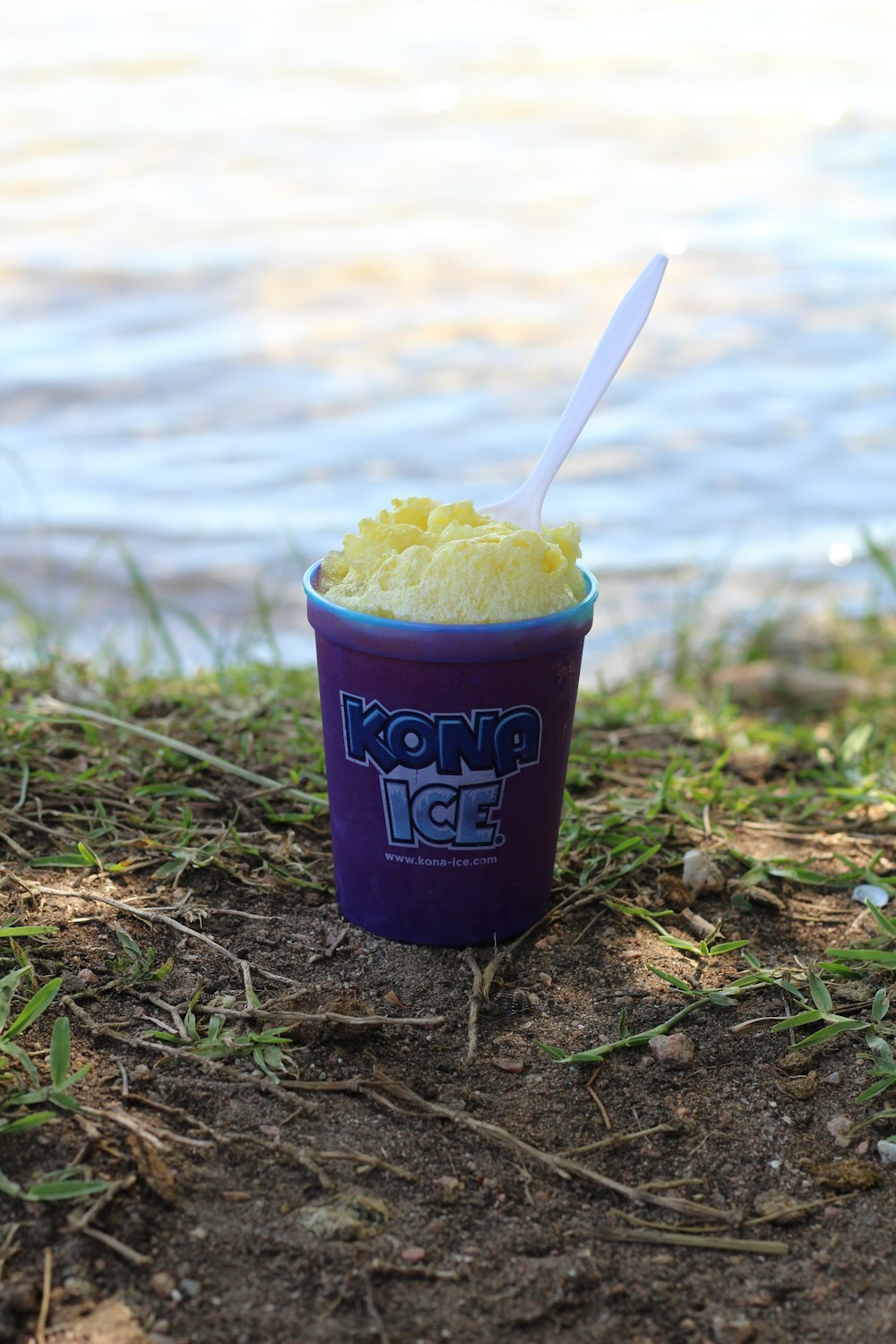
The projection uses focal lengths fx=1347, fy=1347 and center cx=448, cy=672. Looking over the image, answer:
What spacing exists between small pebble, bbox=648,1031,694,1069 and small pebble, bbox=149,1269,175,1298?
1.95 ft

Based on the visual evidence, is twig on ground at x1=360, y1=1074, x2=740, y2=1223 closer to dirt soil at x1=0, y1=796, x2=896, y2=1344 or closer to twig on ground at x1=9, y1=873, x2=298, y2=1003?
dirt soil at x1=0, y1=796, x2=896, y2=1344

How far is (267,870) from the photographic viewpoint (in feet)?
5.98

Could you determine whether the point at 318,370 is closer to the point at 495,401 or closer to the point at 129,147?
the point at 495,401

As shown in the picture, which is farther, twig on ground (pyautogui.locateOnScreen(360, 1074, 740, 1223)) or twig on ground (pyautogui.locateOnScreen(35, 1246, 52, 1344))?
twig on ground (pyautogui.locateOnScreen(360, 1074, 740, 1223))

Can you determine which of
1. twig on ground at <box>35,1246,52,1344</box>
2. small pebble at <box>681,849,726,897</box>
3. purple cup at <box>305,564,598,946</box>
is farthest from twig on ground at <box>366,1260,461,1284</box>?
small pebble at <box>681,849,726,897</box>

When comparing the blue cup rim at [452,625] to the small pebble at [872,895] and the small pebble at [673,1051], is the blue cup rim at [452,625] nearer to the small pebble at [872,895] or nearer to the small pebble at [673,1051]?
the small pebble at [673,1051]

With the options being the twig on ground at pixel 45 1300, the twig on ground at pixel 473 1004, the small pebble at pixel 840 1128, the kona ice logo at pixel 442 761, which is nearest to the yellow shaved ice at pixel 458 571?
the kona ice logo at pixel 442 761

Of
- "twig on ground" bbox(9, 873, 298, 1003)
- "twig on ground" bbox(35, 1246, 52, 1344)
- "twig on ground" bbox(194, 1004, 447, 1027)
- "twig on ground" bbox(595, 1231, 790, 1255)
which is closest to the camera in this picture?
"twig on ground" bbox(35, 1246, 52, 1344)

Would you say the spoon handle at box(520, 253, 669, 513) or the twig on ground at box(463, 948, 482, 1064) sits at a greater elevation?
the spoon handle at box(520, 253, 669, 513)

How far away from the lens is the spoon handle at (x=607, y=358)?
1.69m

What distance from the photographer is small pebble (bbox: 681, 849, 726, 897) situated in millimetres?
1838

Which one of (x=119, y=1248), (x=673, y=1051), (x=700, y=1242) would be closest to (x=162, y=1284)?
(x=119, y=1248)

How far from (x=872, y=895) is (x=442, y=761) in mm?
705

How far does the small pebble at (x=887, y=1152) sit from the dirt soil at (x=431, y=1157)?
1 centimetres
